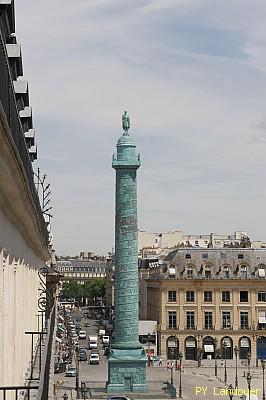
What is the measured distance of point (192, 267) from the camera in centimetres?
7862

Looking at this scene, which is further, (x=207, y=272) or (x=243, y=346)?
(x=207, y=272)

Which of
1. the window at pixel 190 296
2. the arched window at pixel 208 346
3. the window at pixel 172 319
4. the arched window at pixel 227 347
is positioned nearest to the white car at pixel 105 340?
the window at pixel 172 319

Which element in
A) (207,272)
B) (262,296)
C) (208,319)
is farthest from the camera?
(207,272)

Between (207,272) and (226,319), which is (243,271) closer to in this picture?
(207,272)

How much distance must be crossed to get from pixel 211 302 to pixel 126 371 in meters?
23.2

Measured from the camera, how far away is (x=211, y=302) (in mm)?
77438

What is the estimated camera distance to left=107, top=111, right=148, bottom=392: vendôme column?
5541cm

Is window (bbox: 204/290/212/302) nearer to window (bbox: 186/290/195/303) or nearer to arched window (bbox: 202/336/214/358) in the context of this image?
window (bbox: 186/290/195/303)

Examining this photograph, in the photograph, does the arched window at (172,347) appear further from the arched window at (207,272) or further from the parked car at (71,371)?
the parked car at (71,371)

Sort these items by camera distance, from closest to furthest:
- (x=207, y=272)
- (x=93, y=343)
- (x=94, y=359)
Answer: (x=94, y=359) < (x=207, y=272) < (x=93, y=343)

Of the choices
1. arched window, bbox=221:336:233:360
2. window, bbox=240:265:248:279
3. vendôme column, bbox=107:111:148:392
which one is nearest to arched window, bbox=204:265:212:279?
window, bbox=240:265:248:279

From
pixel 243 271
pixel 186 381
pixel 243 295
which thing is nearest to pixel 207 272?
pixel 243 271

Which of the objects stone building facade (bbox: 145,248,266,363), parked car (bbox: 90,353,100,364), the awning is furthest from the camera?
stone building facade (bbox: 145,248,266,363)

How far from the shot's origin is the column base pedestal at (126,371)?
55.1m
